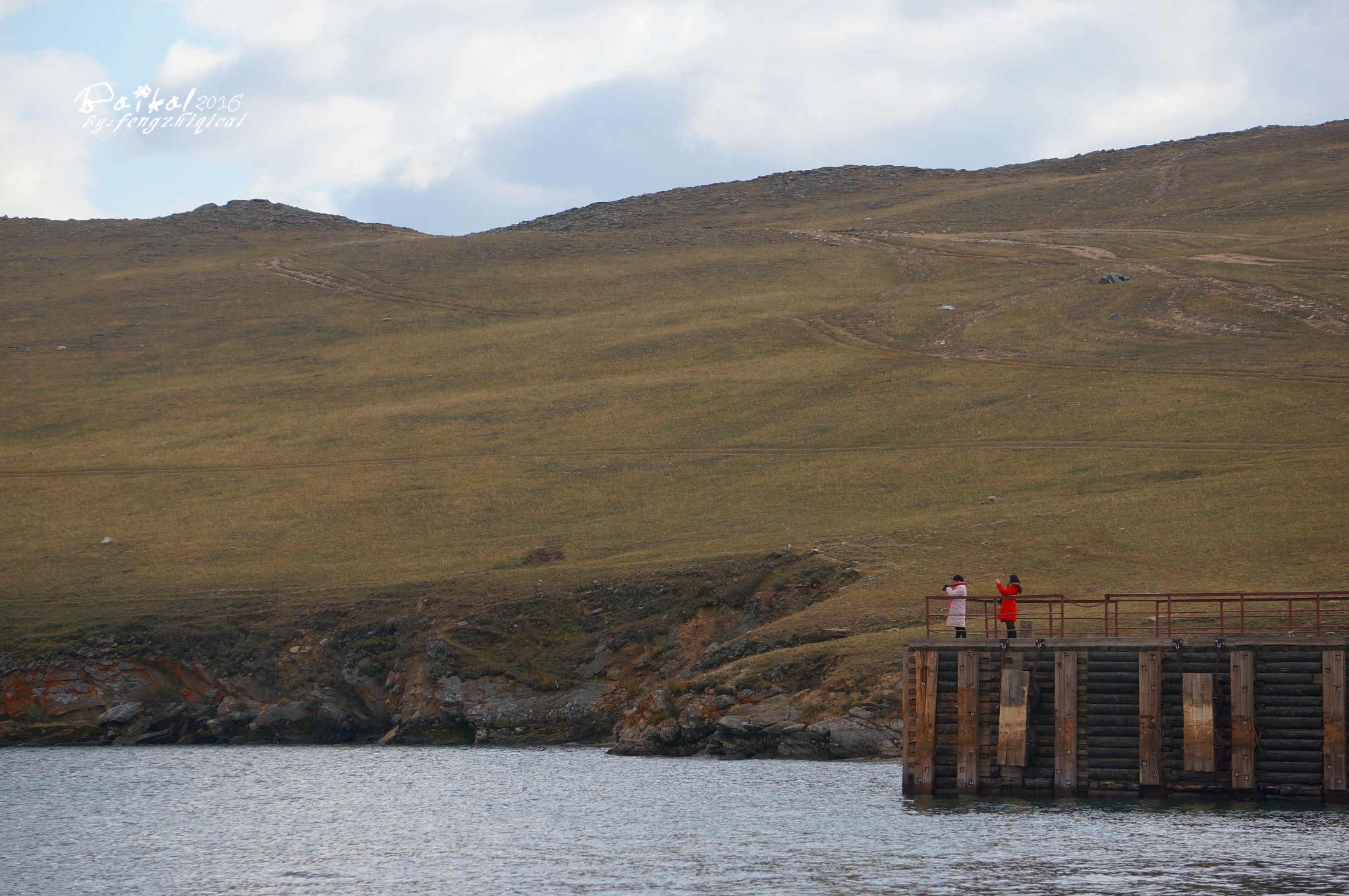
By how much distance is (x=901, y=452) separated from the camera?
75.6 meters

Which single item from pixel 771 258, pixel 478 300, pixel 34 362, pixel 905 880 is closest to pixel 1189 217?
pixel 771 258

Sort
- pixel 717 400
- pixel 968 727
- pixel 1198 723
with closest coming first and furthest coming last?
pixel 1198 723, pixel 968 727, pixel 717 400

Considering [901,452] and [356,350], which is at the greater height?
[356,350]

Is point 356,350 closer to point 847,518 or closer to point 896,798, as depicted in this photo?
point 847,518

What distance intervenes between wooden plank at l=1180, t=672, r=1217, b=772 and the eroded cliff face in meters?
19.6

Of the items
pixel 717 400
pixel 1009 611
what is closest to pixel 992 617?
pixel 1009 611

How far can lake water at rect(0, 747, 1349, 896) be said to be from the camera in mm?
29047

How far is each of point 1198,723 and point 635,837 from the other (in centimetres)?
1286

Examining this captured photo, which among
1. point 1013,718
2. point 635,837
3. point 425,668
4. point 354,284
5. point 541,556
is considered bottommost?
point 635,837

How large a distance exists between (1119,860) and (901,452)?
46961 mm

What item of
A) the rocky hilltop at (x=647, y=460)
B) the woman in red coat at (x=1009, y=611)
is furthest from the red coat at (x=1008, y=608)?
the rocky hilltop at (x=647, y=460)

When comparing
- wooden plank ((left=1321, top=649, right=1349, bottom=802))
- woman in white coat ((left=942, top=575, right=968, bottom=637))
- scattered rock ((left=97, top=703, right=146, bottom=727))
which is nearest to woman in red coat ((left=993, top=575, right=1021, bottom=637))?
woman in white coat ((left=942, top=575, right=968, bottom=637))

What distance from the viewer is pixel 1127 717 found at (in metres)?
35.0

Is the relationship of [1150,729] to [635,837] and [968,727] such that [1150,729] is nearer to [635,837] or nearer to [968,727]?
[968,727]
